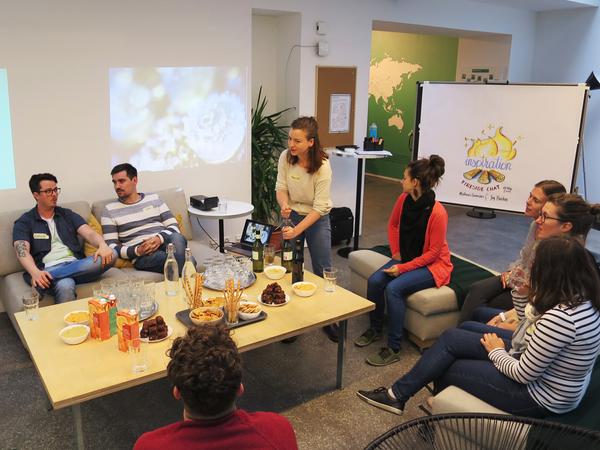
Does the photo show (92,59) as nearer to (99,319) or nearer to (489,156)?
(99,319)

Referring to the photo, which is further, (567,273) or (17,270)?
(17,270)

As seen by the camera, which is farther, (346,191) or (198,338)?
(346,191)

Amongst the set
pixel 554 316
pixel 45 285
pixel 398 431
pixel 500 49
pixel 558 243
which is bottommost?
pixel 45 285

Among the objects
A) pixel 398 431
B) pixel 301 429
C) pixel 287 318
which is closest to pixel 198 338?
pixel 398 431

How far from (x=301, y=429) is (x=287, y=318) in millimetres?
553

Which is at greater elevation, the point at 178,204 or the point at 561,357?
the point at 178,204

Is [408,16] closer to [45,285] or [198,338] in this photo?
[45,285]

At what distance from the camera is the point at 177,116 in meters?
4.47

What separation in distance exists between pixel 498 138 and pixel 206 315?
368cm

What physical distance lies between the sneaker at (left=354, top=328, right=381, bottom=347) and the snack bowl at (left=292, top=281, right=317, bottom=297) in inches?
28.2

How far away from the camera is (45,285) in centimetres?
331

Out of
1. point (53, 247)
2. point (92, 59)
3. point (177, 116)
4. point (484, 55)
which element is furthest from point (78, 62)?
point (484, 55)

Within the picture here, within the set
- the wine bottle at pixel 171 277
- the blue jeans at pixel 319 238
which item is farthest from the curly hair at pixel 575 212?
the wine bottle at pixel 171 277

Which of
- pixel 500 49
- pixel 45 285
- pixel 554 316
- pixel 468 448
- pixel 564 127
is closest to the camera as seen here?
pixel 468 448
